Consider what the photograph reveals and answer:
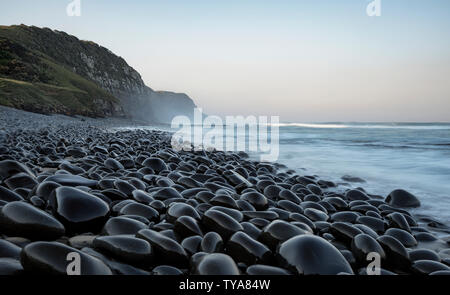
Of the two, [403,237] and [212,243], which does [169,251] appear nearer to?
[212,243]

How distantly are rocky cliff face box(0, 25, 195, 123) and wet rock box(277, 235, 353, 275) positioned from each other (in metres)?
51.4

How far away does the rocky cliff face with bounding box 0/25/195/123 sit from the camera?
64.1 metres

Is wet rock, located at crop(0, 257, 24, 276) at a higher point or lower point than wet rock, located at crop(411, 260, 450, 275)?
higher

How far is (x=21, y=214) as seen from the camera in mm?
2016

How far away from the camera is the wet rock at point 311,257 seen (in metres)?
1.77

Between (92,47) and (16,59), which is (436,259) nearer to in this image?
(16,59)

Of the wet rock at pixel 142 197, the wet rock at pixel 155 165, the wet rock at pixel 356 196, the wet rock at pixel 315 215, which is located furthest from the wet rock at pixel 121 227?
the wet rock at pixel 356 196

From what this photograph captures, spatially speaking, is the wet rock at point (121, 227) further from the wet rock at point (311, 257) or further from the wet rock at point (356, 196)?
the wet rock at point (356, 196)

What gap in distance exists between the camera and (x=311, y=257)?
1.81m

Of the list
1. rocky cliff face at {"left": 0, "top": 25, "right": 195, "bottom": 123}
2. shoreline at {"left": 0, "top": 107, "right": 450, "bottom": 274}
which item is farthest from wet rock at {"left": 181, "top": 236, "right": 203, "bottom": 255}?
rocky cliff face at {"left": 0, "top": 25, "right": 195, "bottom": 123}

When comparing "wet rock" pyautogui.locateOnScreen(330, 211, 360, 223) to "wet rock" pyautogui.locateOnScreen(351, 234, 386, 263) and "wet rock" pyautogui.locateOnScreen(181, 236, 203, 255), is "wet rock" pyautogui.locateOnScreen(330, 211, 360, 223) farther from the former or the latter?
"wet rock" pyautogui.locateOnScreen(181, 236, 203, 255)

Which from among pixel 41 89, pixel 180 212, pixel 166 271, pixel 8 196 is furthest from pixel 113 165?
pixel 41 89

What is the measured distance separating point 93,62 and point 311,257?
88.9 m

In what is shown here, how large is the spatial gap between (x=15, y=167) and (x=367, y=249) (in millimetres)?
3969
